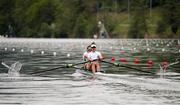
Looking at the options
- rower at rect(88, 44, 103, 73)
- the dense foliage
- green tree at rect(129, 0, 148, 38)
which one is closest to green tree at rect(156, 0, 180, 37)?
the dense foliage

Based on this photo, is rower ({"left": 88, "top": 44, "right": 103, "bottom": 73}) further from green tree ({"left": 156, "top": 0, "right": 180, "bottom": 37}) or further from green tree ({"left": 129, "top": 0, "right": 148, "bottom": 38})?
green tree ({"left": 129, "top": 0, "right": 148, "bottom": 38})

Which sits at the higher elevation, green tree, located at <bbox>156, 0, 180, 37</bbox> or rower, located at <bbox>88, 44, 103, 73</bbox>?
green tree, located at <bbox>156, 0, 180, 37</bbox>

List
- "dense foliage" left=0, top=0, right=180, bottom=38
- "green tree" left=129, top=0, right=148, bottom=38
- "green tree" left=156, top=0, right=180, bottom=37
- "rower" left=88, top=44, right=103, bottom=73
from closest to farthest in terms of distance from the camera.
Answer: "rower" left=88, top=44, right=103, bottom=73 < "green tree" left=156, top=0, right=180, bottom=37 < "dense foliage" left=0, top=0, right=180, bottom=38 < "green tree" left=129, top=0, right=148, bottom=38

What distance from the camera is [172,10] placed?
131 meters

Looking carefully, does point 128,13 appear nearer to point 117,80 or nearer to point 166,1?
point 166,1

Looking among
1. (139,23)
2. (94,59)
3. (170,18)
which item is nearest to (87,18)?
(139,23)

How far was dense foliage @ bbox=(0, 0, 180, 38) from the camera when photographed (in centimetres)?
13206

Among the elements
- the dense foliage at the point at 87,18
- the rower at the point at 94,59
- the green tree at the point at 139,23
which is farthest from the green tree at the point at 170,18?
the rower at the point at 94,59

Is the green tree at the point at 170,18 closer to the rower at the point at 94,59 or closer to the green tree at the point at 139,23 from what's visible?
the green tree at the point at 139,23

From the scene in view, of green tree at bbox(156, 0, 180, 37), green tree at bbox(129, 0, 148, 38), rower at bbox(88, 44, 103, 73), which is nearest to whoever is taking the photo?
rower at bbox(88, 44, 103, 73)

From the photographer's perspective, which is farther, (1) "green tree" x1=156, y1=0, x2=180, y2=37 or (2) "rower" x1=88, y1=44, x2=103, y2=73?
(1) "green tree" x1=156, y1=0, x2=180, y2=37

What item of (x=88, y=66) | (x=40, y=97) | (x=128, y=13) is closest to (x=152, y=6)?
(x=128, y=13)

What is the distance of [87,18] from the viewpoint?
15862 cm

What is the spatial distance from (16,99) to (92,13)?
141780 millimetres
